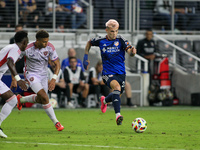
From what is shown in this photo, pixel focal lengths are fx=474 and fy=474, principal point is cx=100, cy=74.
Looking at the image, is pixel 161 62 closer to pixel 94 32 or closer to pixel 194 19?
pixel 94 32

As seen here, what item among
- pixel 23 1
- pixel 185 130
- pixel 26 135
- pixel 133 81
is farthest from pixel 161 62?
pixel 26 135

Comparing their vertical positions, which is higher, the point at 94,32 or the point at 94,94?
the point at 94,32

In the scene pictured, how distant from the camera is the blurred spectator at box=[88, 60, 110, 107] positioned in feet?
54.0

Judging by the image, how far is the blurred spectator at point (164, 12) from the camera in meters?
20.9

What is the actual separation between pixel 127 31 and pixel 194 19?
340 centimetres

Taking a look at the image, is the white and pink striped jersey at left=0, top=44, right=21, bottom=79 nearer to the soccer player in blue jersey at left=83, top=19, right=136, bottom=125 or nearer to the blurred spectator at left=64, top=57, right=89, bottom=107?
the soccer player in blue jersey at left=83, top=19, right=136, bottom=125

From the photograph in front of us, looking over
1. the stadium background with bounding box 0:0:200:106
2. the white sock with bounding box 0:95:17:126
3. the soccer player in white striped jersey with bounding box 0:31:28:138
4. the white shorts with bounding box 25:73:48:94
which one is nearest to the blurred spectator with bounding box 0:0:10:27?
the stadium background with bounding box 0:0:200:106

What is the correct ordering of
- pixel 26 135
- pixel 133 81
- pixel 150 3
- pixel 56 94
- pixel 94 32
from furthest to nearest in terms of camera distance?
1. pixel 150 3
2. pixel 94 32
3. pixel 133 81
4. pixel 56 94
5. pixel 26 135

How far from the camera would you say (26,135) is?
27.2ft

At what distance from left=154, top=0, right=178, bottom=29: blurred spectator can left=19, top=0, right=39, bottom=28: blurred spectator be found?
5.31 metres

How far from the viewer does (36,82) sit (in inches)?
365

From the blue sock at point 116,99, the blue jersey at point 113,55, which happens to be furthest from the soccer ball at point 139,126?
the blue jersey at point 113,55

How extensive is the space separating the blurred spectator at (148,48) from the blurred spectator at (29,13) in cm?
437

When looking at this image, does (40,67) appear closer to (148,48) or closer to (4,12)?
(148,48)
